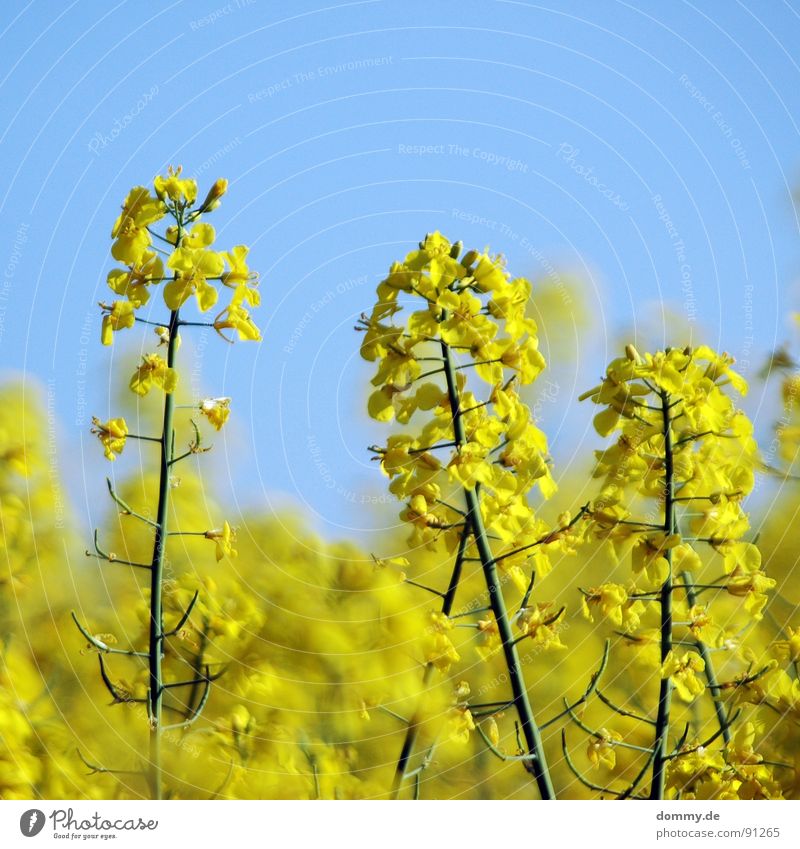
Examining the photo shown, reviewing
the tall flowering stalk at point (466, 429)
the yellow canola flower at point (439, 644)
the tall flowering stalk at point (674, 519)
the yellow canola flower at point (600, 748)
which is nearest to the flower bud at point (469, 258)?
the tall flowering stalk at point (466, 429)

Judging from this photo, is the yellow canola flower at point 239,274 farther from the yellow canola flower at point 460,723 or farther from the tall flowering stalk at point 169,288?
the yellow canola flower at point 460,723

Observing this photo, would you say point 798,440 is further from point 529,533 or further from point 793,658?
point 529,533

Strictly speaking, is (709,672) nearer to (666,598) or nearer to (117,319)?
(666,598)

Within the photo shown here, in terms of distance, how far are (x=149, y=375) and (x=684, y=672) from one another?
134cm

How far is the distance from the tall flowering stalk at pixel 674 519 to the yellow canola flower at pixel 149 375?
3.10 ft

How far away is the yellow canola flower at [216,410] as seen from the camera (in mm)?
2422

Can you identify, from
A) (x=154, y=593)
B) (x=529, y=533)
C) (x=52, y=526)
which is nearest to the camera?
(x=154, y=593)

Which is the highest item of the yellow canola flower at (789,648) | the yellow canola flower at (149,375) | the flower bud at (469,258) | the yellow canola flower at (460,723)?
the flower bud at (469,258)

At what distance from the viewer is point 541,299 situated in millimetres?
4281

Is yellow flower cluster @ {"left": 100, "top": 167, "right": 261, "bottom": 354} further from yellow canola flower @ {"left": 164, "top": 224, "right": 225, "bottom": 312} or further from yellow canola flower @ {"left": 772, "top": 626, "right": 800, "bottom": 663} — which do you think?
yellow canola flower @ {"left": 772, "top": 626, "right": 800, "bottom": 663}
